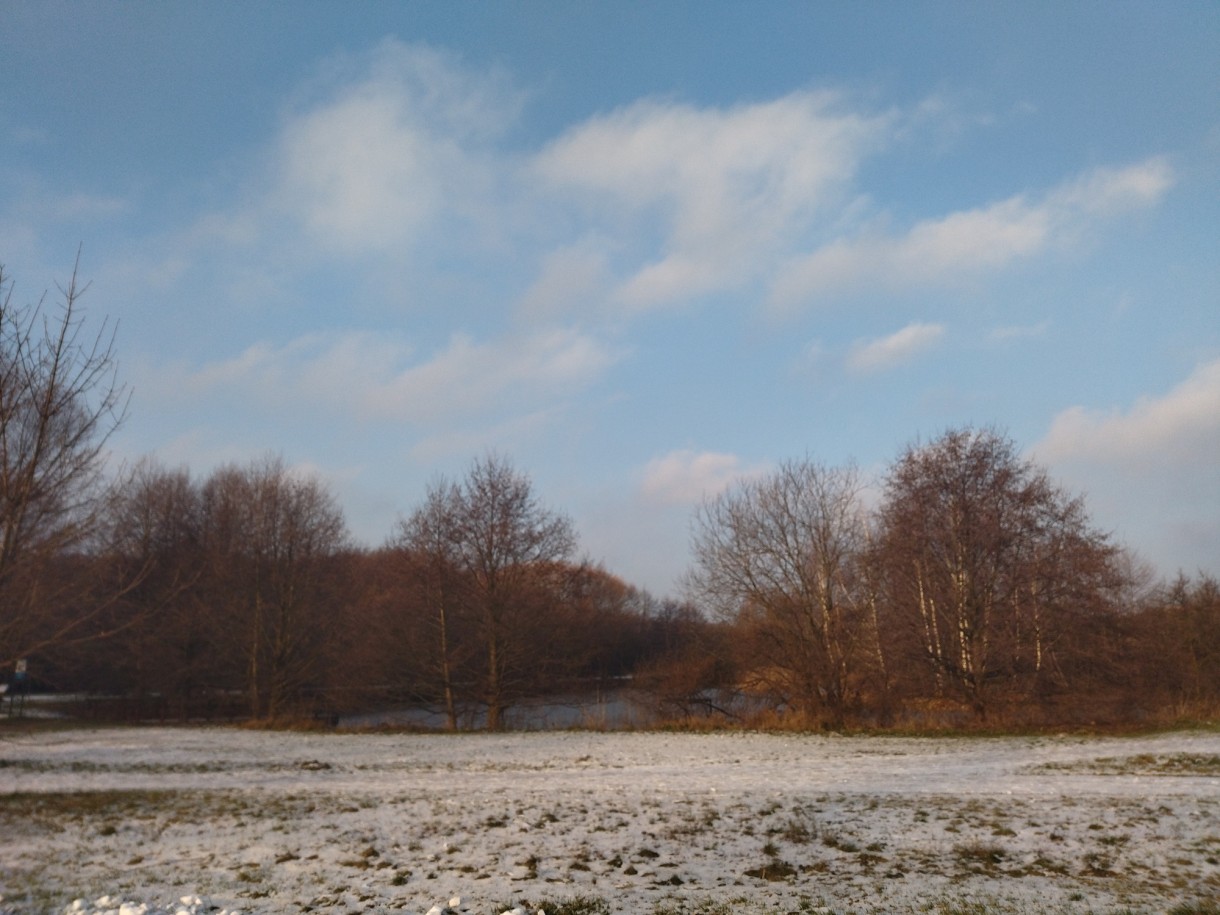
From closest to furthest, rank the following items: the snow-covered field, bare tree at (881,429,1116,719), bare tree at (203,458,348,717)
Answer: the snow-covered field < bare tree at (881,429,1116,719) < bare tree at (203,458,348,717)

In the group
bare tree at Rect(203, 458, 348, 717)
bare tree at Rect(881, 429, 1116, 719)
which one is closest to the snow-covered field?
bare tree at Rect(881, 429, 1116, 719)

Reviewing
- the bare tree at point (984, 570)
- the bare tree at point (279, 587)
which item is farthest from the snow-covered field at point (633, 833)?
the bare tree at point (279, 587)

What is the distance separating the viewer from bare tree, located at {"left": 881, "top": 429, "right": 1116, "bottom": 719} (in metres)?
25.0

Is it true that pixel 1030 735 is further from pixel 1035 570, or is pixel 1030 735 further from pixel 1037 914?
pixel 1037 914

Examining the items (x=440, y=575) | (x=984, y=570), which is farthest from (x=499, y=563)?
A: (x=984, y=570)

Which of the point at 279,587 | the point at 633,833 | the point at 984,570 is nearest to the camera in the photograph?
the point at 633,833

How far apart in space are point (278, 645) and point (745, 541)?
799 inches

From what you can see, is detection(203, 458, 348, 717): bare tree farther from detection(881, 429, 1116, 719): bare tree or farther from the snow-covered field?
detection(881, 429, 1116, 719): bare tree

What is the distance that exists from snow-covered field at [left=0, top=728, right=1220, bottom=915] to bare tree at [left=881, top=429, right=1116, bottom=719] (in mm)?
7948

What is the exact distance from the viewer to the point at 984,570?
85.5 feet

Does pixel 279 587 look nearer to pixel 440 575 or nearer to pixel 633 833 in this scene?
pixel 440 575

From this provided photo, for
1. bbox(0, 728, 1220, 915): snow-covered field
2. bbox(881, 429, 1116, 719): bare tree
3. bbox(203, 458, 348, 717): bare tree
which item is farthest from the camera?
bbox(203, 458, 348, 717): bare tree

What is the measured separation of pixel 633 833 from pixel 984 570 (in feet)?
67.0

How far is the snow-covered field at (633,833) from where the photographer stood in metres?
6.80
